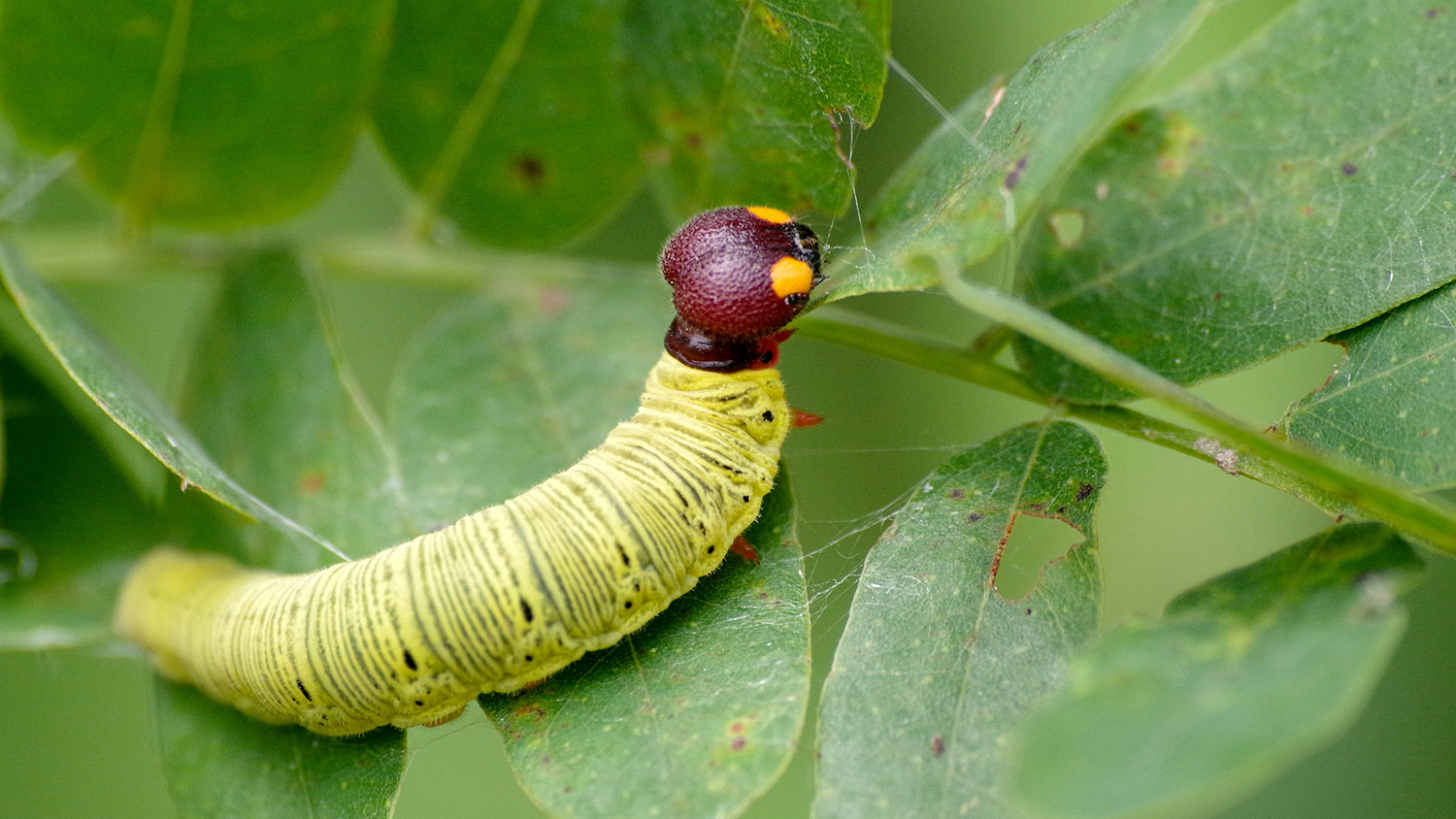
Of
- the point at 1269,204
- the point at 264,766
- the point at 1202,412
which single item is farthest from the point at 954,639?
the point at 264,766

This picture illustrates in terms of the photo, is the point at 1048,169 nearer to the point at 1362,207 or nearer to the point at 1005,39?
the point at 1362,207

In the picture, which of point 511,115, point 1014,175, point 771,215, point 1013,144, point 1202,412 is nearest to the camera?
point 1202,412

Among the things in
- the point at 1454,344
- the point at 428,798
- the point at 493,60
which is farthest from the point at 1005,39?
the point at 428,798

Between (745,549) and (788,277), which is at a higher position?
(788,277)

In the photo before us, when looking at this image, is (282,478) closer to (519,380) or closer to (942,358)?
(519,380)

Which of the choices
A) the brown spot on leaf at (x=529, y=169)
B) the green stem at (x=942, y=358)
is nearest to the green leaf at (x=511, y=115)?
the brown spot on leaf at (x=529, y=169)

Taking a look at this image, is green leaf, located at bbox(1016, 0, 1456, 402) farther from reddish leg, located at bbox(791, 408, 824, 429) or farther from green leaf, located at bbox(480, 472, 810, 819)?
green leaf, located at bbox(480, 472, 810, 819)
